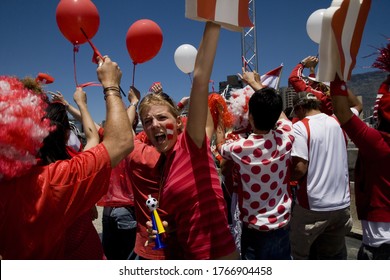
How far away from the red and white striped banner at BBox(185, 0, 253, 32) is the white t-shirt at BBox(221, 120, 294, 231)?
885 mm

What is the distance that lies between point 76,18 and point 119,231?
1807mm

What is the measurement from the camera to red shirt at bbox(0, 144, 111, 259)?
106 centimetres

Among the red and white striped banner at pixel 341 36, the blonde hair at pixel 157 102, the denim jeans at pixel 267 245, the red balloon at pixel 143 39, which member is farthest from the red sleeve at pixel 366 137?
the red balloon at pixel 143 39

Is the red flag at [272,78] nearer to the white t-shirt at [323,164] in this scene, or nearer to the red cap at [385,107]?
the white t-shirt at [323,164]

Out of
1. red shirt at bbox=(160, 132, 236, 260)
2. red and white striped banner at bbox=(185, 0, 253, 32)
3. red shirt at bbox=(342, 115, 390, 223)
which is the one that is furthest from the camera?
red shirt at bbox=(342, 115, 390, 223)

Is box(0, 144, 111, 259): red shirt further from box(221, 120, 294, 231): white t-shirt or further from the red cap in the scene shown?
the red cap

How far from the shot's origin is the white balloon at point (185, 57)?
13.1 feet

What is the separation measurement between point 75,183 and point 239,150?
117cm

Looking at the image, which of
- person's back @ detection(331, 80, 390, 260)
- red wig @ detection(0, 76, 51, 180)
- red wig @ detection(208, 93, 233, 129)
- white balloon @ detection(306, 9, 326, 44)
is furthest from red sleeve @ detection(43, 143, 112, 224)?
white balloon @ detection(306, 9, 326, 44)

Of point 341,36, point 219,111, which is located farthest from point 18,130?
point 219,111

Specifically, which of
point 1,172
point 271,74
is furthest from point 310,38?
point 1,172

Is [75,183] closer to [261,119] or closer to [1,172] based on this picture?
[1,172]

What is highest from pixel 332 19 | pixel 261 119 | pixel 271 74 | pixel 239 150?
pixel 332 19
